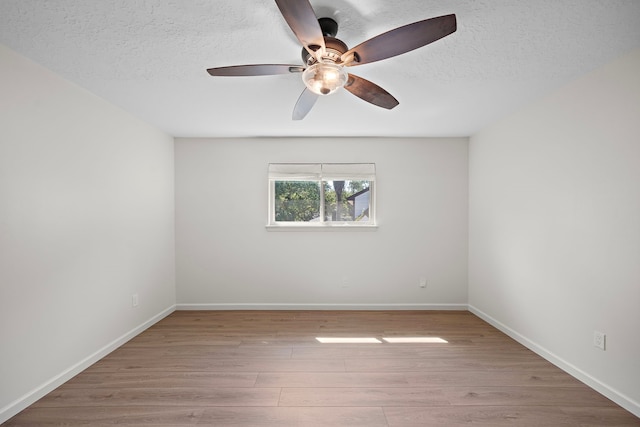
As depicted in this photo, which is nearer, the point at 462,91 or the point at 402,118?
the point at 462,91

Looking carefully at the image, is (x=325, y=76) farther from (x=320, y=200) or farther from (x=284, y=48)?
(x=320, y=200)

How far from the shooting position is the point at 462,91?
231 centimetres

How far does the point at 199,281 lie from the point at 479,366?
3145 mm

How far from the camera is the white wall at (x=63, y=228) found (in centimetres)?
174

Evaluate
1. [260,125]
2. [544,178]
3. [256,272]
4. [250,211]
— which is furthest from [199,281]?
[544,178]

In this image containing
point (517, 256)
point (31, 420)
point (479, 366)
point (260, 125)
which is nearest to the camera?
point (31, 420)

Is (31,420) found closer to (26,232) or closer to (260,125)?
(26,232)

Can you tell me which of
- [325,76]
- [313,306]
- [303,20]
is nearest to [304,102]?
[325,76]

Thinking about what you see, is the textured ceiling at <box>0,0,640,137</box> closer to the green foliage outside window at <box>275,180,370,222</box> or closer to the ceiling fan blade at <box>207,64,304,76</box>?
the ceiling fan blade at <box>207,64,304,76</box>

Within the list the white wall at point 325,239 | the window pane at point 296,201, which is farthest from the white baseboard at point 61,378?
the window pane at point 296,201

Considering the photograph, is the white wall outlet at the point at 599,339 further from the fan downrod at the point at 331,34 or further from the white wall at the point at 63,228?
the white wall at the point at 63,228

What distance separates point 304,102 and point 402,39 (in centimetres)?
81

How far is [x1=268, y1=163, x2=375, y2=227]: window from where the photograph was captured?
368 centimetres

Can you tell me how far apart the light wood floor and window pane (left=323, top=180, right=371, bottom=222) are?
141 centimetres
